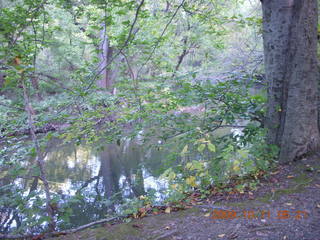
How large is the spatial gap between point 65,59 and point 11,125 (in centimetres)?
1111

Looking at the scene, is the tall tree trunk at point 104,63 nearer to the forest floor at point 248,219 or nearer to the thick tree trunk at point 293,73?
the forest floor at point 248,219

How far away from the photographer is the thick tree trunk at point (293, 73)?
3.32 m

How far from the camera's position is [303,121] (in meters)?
3.37

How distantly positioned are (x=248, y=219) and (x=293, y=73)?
207cm

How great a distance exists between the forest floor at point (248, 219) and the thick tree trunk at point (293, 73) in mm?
512

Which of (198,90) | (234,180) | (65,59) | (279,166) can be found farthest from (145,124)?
(65,59)

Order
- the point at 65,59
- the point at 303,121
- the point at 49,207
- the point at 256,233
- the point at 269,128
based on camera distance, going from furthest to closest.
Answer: the point at 65,59, the point at 269,128, the point at 303,121, the point at 49,207, the point at 256,233

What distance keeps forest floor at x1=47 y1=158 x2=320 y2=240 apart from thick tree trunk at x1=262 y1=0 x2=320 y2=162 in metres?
0.51

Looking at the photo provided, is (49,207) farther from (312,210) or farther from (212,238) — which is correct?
(312,210)

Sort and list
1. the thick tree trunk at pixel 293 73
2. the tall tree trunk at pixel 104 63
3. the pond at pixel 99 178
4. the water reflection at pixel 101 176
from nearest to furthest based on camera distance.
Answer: the thick tree trunk at pixel 293 73, the tall tree trunk at pixel 104 63, the pond at pixel 99 178, the water reflection at pixel 101 176

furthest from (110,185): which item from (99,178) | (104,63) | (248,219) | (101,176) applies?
(248,219)

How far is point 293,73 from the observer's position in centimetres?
338

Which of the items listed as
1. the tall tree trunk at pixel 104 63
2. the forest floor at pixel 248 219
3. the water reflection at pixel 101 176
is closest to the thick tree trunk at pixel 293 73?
the forest floor at pixel 248 219

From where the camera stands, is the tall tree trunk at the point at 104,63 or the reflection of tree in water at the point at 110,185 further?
the reflection of tree in water at the point at 110,185
